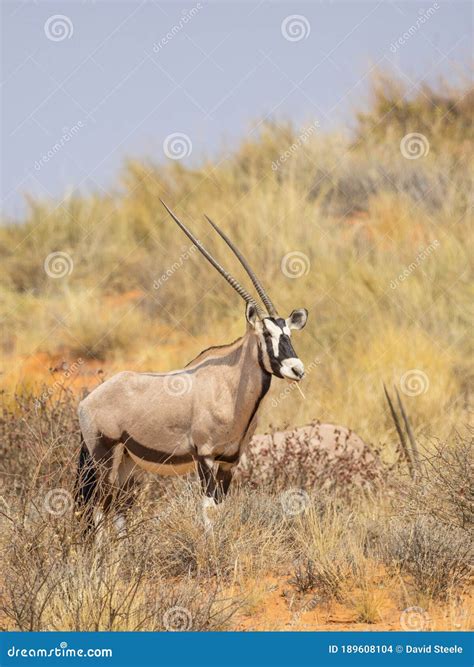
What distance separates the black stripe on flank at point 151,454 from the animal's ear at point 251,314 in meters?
0.91

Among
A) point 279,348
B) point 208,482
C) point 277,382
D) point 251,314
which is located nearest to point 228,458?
point 208,482

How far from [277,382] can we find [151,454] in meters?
5.31

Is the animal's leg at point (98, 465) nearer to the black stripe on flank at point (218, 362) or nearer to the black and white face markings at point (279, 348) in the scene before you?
the black stripe on flank at point (218, 362)

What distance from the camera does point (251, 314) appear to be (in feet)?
23.0

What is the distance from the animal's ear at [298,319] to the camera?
718 centimetres

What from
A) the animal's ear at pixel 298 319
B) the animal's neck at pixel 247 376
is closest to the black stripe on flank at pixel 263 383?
the animal's neck at pixel 247 376

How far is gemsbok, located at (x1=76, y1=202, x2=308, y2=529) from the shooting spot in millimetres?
7090

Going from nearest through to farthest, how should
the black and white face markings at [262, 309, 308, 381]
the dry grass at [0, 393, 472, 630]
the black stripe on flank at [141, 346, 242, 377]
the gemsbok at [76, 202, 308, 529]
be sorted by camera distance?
the dry grass at [0, 393, 472, 630], the black and white face markings at [262, 309, 308, 381], the gemsbok at [76, 202, 308, 529], the black stripe on flank at [141, 346, 242, 377]

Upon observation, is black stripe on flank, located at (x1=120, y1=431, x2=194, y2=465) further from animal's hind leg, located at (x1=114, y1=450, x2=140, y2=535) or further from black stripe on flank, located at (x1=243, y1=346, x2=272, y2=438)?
black stripe on flank, located at (x1=243, y1=346, x2=272, y2=438)

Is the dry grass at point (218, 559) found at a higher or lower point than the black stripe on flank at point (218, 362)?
lower

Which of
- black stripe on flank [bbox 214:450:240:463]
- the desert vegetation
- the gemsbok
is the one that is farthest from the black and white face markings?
the desert vegetation

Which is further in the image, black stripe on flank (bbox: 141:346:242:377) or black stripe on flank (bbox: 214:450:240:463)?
black stripe on flank (bbox: 141:346:242:377)

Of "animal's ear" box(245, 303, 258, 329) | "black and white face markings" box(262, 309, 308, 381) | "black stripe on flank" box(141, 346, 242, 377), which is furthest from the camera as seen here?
"black stripe on flank" box(141, 346, 242, 377)
